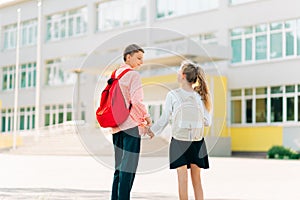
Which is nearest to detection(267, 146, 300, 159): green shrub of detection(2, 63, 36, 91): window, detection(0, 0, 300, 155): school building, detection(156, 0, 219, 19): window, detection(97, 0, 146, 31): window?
detection(0, 0, 300, 155): school building

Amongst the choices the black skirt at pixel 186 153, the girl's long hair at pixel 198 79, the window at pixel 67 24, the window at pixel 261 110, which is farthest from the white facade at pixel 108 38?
the black skirt at pixel 186 153

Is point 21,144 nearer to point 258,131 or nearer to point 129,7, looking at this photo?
point 129,7

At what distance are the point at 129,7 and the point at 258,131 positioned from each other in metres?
11.7

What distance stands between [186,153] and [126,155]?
2.06 ft

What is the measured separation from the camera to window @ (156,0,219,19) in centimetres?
2961

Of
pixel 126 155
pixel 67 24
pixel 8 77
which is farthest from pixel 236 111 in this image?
pixel 126 155

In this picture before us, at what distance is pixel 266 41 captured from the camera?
88.9 feet

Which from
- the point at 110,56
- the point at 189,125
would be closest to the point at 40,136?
the point at 110,56

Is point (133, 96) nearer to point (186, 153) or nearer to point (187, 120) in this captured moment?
point (187, 120)

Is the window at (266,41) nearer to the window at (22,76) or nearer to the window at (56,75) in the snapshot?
the window at (56,75)

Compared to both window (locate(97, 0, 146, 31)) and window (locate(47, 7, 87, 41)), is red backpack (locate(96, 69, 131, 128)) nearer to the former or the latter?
window (locate(97, 0, 146, 31))

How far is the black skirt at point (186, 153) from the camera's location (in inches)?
212

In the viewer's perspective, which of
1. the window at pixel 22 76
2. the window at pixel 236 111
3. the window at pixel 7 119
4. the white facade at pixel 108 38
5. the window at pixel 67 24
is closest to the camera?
the white facade at pixel 108 38

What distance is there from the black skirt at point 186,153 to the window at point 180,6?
79.8 feet
